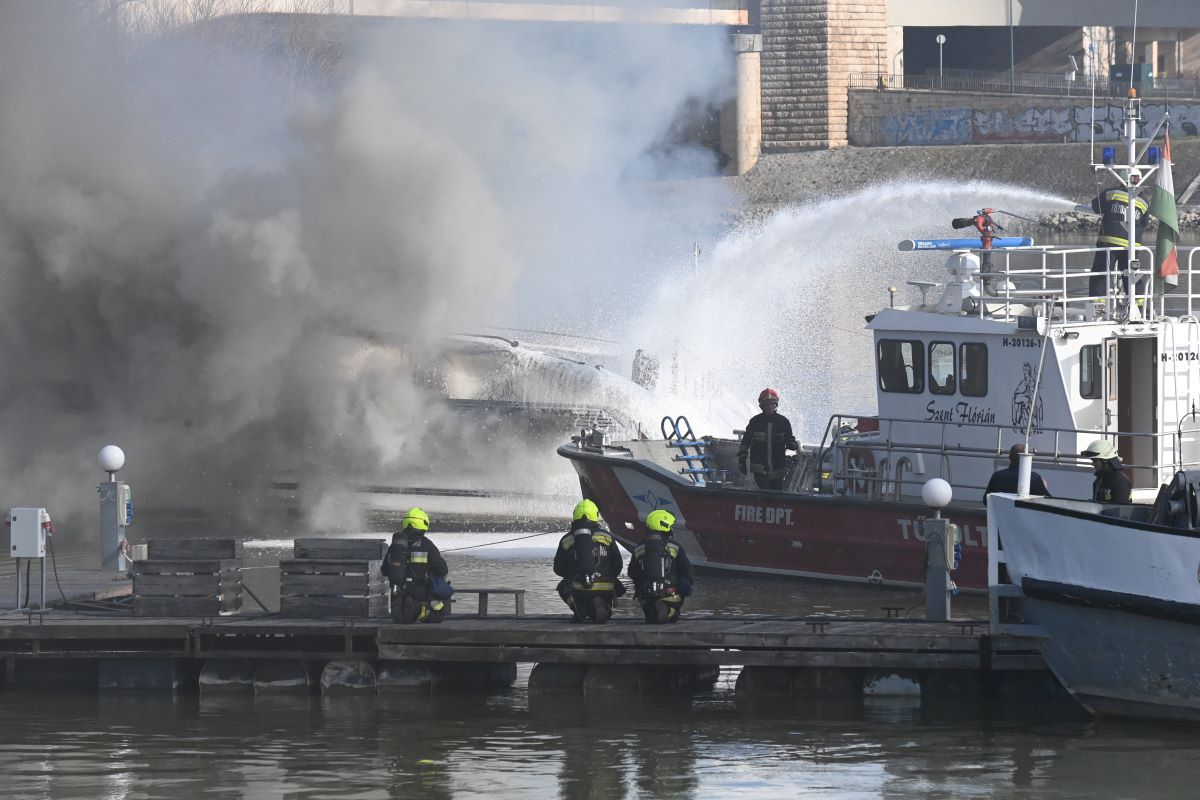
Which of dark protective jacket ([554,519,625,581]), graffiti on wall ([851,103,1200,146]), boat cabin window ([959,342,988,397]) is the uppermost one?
graffiti on wall ([851,103,1200,146])

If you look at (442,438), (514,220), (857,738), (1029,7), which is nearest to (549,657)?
(857,738)

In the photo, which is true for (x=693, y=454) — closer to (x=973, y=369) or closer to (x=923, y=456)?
(x=923, y=456)

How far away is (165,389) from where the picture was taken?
26.8 m

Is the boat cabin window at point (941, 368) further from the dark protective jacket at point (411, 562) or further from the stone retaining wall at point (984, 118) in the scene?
the stone retaining wall at point (984, 118)

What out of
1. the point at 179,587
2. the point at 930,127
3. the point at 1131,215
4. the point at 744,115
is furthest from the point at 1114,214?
the point at 930,127

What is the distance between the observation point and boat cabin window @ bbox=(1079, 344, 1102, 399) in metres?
19.1

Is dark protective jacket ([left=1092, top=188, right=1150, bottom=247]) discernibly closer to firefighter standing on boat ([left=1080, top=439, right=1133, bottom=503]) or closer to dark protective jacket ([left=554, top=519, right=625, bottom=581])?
firefighter standing on boat ([left=1080, top=439, right=1133, bottom=503])

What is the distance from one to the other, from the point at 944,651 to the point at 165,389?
49.2ft

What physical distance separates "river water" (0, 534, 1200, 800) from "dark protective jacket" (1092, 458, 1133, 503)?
199 cm

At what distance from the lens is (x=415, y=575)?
15484 mm

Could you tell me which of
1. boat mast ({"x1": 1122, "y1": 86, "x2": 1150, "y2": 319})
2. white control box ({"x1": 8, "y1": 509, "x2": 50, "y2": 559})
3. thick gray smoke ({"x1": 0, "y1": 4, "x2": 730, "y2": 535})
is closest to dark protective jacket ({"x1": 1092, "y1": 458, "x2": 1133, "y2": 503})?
boat mast ({"x1": 1122, "y1": 86, "x2": 1150, "y2": 319})

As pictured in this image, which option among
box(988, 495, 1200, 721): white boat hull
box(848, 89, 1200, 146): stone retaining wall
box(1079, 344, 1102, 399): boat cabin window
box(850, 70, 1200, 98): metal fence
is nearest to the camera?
box(988, 495, 1200, 721): white boat hull

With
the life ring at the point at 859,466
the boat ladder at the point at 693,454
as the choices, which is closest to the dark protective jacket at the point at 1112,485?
the life ring at the point at 859,466

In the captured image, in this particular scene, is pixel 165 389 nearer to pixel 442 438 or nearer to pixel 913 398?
pixel 442 438
